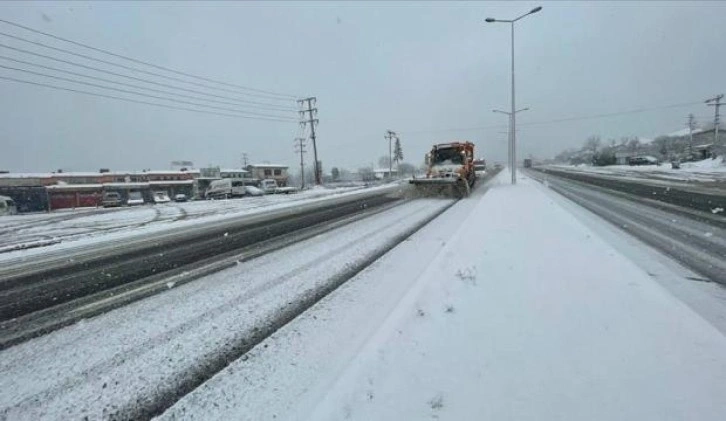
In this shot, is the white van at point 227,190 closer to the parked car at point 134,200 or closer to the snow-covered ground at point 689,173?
the parked car at point 134,200

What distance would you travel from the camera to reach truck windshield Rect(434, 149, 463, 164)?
25328mm

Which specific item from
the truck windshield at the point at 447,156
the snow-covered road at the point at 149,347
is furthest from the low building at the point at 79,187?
the snow-covered road at the point at 149,347

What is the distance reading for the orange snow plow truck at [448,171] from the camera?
22875 mm

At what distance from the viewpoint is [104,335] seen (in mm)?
4758

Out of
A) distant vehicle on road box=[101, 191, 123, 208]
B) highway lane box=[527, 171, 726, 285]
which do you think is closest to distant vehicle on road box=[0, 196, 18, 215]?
distant vehicle on road box=[101, 191, 123, 208]

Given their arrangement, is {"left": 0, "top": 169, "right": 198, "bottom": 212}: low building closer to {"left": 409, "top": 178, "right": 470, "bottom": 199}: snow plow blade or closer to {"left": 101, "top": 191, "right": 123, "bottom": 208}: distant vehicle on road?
{"left": 101, "top": 191, "right": 123, "bottom": 208}: distant vehicle on road

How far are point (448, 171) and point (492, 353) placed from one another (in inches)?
813

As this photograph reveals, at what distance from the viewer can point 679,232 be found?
9.88 meters

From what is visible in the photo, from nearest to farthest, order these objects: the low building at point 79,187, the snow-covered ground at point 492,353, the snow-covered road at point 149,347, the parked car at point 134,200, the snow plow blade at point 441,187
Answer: the snow-covered ground at point 492,353
the snow-covered road at point 149,347
the snow plow blade at point 441,187
the parked car at point 134,200
the low building at point 79,187

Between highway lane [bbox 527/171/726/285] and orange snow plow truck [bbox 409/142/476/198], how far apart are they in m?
7.86

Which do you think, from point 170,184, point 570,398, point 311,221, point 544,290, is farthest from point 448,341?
point 170,184

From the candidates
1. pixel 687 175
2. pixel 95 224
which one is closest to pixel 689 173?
pixel 687 175

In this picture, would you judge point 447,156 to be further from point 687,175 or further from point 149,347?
point 687,175

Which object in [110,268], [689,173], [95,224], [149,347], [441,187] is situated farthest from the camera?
[689,173]
